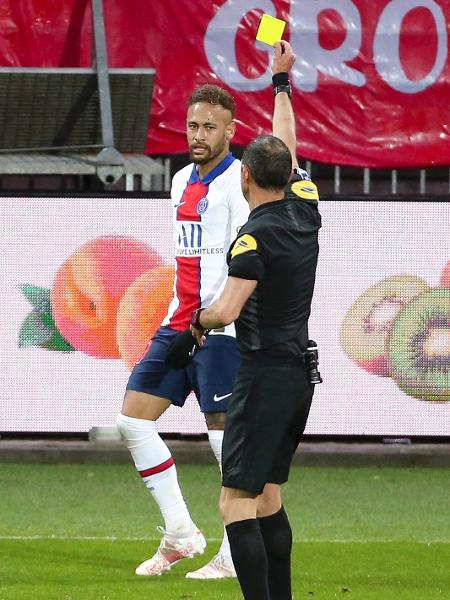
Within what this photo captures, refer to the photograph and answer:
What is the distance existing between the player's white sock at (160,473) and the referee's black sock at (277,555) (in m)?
1.58

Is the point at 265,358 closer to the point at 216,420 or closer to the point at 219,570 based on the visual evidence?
the point at 216,420

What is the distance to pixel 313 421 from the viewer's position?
12422 mm

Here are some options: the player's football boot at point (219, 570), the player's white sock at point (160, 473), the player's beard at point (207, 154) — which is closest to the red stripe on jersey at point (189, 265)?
the player's beard at point (207, 154)

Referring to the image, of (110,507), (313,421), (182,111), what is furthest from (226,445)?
(182,111)

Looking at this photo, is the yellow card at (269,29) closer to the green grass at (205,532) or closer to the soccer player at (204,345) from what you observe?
the soccer player at (204,345)

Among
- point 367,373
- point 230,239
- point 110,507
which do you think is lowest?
point 110,507

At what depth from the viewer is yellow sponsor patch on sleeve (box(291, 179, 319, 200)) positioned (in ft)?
20.7

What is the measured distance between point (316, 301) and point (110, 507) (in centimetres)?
283

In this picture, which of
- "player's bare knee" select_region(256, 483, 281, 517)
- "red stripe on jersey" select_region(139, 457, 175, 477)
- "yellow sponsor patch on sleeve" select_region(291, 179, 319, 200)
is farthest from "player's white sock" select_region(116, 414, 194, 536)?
"yellow sponsor patch on sleeve" select_region(291, 179, 319, 200)

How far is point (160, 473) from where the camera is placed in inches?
312

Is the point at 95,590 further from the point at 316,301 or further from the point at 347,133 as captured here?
the point at 347,133

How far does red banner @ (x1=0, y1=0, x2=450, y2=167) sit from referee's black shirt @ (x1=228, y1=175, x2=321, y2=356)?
26.6 feet

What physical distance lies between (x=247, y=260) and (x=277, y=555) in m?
1.25

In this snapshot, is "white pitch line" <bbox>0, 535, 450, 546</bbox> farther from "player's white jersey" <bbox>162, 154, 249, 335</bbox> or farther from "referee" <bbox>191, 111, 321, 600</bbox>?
"referee" <bbox>191, 111, 321, 600</bbox>
